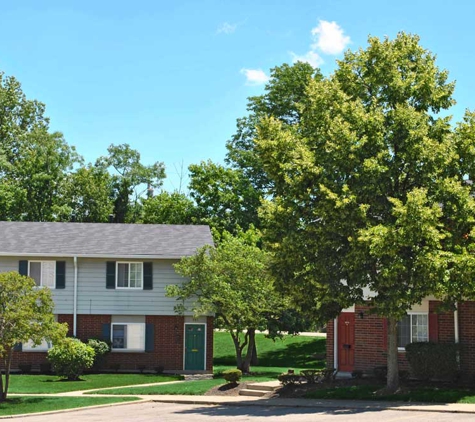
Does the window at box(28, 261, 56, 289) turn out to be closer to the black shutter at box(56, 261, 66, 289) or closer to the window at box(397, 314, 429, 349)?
the black shutter at box(56, 261, 66, 289)

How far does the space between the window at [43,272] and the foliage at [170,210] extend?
60.1 ft

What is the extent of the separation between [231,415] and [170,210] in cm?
3669

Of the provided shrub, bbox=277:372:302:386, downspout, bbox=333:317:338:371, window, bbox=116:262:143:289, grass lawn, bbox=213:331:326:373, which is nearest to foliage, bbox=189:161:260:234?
grass lawn, bbox=213:331:326:373

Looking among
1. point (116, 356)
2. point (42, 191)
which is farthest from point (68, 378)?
point (42, 191)

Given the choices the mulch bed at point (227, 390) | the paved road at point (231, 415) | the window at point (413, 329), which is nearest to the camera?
the paved road at point (231, 415)

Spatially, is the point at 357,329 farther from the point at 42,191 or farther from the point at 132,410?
the point at 42,191

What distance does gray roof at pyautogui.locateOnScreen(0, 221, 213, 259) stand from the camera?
127 ft

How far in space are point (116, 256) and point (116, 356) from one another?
16.0ft

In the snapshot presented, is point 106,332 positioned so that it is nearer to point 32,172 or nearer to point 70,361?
point 70,361

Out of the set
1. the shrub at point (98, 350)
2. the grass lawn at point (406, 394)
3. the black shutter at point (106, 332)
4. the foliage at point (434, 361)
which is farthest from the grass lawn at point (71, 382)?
the foliage at point (434, 361)

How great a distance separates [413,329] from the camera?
29.3 m

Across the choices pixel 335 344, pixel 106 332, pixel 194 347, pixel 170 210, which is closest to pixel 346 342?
pixel 335 344

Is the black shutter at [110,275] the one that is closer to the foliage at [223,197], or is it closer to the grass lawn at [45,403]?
the grass lawn at [45,403]

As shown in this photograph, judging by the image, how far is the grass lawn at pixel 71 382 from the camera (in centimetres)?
3141
